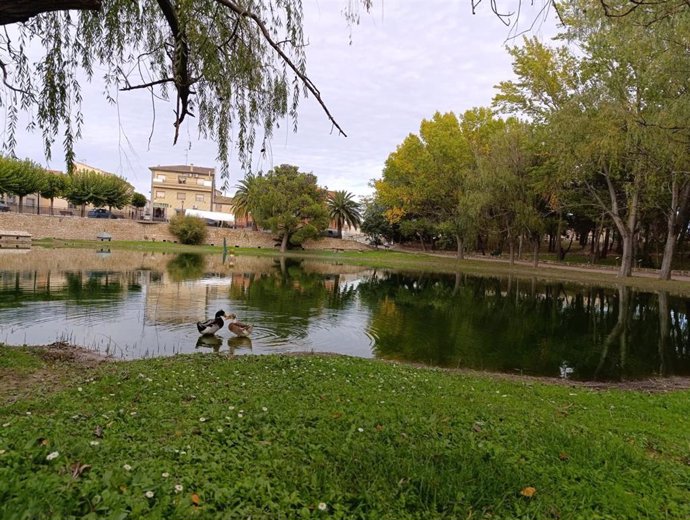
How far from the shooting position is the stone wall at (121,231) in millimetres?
54250

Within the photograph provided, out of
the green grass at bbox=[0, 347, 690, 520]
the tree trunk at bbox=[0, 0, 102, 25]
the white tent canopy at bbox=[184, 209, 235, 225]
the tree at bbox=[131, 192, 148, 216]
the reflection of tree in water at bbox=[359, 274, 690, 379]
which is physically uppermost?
the tree at bbox=[131, 192, 148, 216]

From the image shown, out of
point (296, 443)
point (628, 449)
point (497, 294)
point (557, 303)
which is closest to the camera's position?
point (296, 443)

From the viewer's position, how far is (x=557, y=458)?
421cm

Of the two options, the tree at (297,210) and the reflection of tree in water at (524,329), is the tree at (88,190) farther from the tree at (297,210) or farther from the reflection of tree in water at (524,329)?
the reflection of tree in water at (524,329)

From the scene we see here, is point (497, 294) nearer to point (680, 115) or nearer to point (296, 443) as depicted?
point (680, 115)

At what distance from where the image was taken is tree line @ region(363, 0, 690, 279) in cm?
1708

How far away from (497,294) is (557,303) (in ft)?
11.3

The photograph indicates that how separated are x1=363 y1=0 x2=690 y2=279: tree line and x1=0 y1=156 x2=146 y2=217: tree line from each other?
110ft

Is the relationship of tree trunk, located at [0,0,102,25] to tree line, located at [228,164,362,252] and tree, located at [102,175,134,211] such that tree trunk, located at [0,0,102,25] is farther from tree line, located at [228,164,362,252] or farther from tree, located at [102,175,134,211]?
tree, located at [102,175,134,211]

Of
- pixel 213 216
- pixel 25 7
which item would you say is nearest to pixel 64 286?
pixel 25 7

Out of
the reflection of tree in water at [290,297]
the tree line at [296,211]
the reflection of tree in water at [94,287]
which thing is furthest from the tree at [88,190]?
the reflection of tree in water at [290,297]

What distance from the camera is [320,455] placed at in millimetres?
3861

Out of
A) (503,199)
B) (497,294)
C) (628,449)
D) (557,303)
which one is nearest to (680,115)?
(557,303)

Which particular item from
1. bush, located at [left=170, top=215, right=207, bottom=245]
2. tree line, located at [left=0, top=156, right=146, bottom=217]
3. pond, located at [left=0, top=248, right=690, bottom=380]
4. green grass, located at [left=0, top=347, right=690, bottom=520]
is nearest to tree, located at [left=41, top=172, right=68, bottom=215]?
tree line, located at [left=0, top=156, right=146, bottom=217]
